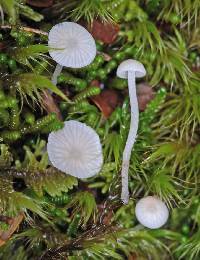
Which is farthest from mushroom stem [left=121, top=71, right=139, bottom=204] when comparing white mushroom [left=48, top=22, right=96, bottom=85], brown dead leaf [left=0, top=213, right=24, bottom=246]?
brown dead leaf [left=0, top=213, right=24, bottom=246]

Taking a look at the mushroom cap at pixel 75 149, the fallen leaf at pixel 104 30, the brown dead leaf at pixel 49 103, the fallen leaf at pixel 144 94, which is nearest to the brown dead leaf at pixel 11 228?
the mushroom cap at pixel 75 149

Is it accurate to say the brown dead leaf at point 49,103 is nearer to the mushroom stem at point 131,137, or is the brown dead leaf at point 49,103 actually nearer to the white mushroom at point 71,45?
the white mushroom at point 71,45

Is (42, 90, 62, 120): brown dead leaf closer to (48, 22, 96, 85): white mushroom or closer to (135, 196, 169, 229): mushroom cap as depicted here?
(48, 22, 96, 85): white mushroom

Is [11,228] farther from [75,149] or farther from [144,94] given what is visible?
[144,94]

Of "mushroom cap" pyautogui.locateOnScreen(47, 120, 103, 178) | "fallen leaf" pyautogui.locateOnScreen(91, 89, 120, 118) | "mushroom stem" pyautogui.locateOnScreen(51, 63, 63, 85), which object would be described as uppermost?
"mushroom stem" pyautogui.locateOnScreen(51, 63, 63, 85)

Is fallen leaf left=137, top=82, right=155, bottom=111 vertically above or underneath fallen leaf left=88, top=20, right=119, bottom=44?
underneath

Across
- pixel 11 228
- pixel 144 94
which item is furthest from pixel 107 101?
pixel 11 228
